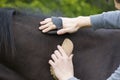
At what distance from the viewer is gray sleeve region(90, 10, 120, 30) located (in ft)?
10.3

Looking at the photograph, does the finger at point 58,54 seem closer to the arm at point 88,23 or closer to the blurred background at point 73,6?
the arm at point 88,23

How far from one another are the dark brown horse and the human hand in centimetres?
6

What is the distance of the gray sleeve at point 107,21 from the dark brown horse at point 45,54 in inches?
2.5

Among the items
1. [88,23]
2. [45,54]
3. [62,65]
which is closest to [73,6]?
[88,23]

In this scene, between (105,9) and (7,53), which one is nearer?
(7,53)

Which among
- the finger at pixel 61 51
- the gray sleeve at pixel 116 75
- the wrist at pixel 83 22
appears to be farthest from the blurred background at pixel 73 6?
the gray sleeve at pixel 116 75

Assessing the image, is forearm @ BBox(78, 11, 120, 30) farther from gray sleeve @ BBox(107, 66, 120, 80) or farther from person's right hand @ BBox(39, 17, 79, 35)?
gray sleeve @ BBox(107, 66, 120, 80)

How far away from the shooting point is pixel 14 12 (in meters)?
3.11

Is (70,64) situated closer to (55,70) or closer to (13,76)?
(55,70)

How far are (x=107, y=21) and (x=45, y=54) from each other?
0.39m

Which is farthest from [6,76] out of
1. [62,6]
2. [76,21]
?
[62,6]

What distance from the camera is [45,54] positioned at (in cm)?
309

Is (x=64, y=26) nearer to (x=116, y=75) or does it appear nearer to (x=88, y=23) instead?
(x=88, y=23)

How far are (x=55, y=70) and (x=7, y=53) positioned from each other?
269 millimetres
